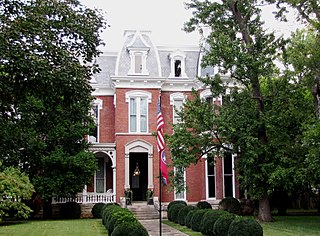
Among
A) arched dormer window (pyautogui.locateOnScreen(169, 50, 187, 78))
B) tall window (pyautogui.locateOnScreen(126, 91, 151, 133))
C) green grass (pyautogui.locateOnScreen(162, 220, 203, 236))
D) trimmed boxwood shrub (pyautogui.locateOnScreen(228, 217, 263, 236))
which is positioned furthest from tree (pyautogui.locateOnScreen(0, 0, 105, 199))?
arched dormer window (pyautogui.locateOnScreen(169, 50, 187, 78))

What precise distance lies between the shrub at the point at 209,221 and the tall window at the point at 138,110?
507 inches

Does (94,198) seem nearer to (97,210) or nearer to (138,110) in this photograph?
(97,210)

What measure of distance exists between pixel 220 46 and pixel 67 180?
11091 mm

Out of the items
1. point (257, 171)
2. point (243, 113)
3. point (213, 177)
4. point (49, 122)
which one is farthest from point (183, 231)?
Result: point (213, 177)

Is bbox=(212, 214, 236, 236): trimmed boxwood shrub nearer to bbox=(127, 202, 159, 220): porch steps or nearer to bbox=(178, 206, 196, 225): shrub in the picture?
bbox=(178, 206, 196, 225): shrub

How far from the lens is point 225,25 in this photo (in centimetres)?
2336

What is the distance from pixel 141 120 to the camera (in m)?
28.9

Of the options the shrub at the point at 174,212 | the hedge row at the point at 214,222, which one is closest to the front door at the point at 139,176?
the shrub at the point at 174,212

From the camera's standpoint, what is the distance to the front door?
30.1 m

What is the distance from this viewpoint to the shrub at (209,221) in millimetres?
15741

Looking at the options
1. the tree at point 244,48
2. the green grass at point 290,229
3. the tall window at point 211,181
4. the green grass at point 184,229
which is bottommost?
the green grass at point 184,229

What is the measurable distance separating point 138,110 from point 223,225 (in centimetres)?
1540

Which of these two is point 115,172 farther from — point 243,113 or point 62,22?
point 62,22

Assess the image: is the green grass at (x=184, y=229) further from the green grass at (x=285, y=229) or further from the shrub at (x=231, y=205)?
the shrub at (x=231, y=205)
